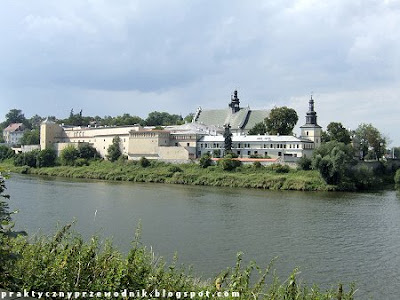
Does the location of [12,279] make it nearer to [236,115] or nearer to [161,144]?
[161,144]

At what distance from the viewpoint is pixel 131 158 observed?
4881 centimetres

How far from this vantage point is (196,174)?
127ft

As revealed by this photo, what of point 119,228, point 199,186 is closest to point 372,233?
point 119,228

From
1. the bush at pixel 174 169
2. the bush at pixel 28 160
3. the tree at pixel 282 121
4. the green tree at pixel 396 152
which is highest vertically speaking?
the tree at pixel 282 121

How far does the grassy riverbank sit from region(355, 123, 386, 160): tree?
478 inches

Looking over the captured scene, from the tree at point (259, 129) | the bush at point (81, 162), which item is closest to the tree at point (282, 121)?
the tree at point (259, 129)

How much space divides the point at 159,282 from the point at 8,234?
177cm

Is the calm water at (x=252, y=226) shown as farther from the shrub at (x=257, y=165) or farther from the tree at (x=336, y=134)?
the tree at (x=336, y=134)

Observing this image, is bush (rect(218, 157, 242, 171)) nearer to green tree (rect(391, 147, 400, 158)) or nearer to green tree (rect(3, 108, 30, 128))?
green tree (rect(391, 147, 400, 158))

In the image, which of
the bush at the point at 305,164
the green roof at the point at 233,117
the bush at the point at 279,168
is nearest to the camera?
the bush at the point at 305,164

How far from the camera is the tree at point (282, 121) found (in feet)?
152

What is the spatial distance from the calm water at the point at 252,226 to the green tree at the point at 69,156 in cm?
2222

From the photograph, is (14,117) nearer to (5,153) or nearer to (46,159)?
(5,153)

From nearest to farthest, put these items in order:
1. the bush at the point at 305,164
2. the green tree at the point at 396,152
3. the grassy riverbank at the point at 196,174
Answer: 1. the grassy riverbank at the point at 196,174
2. the bush at the point at 305,164
3. the green tree at the point at 396,152
